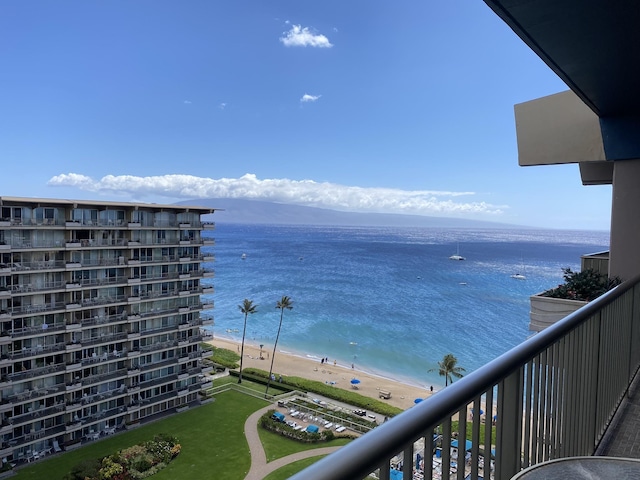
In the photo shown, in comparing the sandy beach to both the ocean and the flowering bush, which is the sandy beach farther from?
the flowering bush

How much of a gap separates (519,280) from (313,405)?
175 feet

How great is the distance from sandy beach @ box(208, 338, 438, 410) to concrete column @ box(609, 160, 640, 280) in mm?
19220

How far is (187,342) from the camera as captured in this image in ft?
80.5

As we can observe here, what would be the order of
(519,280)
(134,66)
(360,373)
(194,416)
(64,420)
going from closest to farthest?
1. (64,420)
2. (194,416)
3. (360,373)
4. (519,280)
5. (134,66)

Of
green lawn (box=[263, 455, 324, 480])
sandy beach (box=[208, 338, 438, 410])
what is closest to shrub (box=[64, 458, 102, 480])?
green lawn (box=[263, 455, 324, 480])

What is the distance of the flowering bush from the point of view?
16.2 metres

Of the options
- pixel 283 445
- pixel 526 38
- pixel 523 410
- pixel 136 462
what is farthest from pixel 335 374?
pixel 523 410

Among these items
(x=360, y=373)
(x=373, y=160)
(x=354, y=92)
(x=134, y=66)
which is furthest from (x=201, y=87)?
(x=360, y=373)

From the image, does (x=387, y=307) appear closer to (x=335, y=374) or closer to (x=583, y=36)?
(x=335, y=374)

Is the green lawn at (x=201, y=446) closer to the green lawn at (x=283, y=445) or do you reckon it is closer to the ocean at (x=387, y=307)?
the green lawn at (x=283, y=445)

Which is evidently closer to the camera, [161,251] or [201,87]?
[161,251]

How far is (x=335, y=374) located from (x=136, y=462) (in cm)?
1581

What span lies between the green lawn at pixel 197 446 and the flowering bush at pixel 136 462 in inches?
15.5

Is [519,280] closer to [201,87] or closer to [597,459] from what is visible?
[597,459]
